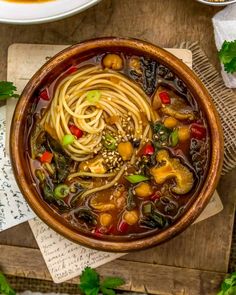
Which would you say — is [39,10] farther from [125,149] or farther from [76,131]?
[125,149]

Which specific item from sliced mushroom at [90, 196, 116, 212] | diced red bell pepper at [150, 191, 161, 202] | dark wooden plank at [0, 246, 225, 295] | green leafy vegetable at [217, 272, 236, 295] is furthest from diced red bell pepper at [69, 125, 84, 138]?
green leafy vegetable at [217, 272, 236, 295]

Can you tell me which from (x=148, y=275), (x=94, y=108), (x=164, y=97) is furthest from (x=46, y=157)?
(x=148, y=275)

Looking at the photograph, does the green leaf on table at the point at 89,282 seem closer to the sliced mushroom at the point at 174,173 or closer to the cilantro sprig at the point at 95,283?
the cilantro sprig at the point at 95,283

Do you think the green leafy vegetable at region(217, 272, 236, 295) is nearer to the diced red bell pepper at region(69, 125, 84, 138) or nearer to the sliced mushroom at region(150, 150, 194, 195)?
the sliced mushroom at region(150, 150, 194, 195)

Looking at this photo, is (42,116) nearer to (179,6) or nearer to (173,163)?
(173,163)

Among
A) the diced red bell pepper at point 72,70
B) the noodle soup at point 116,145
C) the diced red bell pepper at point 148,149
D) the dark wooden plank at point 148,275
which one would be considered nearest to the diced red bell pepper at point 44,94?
the noodle soup at point 116,145

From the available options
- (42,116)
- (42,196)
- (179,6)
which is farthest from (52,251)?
(179,6)
